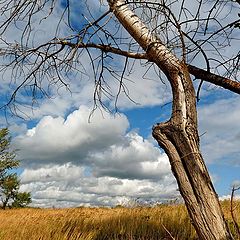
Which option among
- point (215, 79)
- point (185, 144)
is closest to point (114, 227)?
point (215, 79)

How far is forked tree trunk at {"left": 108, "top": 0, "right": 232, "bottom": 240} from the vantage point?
4.03 m

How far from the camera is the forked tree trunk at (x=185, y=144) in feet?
13.2

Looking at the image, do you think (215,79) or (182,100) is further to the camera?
(215,79)

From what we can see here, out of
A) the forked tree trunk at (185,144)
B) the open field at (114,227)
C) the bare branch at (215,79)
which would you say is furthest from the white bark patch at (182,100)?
the open field at (114,227)

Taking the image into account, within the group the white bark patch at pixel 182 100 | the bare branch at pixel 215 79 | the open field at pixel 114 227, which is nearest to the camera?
the white bark patch at pixel 182 100

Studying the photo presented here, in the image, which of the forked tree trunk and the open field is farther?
the open field

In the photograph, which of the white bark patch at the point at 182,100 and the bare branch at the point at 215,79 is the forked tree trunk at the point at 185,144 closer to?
the white bark patch at the point at 182,100

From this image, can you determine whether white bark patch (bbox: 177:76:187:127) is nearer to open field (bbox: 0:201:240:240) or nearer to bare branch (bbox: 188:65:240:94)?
bare branch (bbox: 188:65:240:94)

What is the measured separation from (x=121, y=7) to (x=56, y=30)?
116 cm

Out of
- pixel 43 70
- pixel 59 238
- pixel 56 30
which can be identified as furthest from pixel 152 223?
pixel 56 30

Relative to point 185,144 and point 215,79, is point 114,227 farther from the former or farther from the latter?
point 185,144

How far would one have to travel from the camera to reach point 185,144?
4289 millimetres

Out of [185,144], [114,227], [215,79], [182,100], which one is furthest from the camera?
[114,227]

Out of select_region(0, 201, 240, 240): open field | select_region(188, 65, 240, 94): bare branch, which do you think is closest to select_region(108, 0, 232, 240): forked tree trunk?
select_region(188, 65, 240, 94): bare branch
